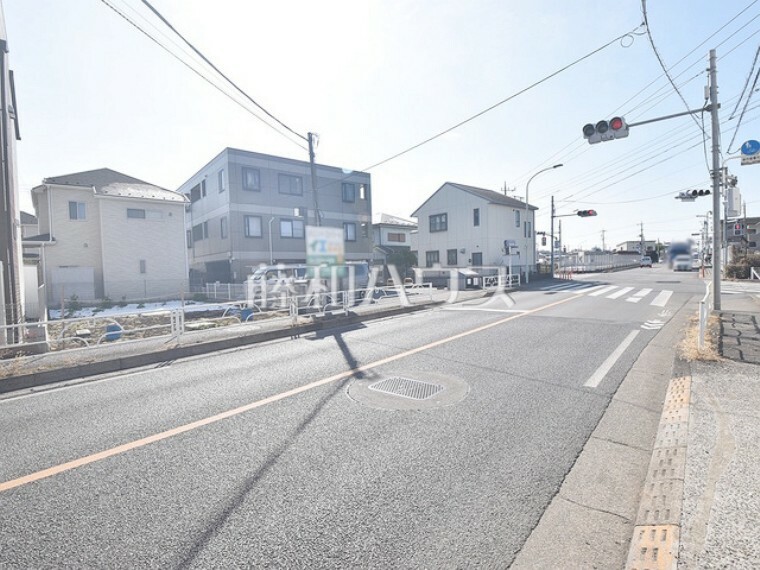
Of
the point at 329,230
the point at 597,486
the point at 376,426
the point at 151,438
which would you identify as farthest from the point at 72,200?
the point at 597,486

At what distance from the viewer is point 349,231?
31359 mm

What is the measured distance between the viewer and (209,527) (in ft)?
8.55

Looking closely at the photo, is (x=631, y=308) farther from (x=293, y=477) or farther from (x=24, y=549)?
(x=24, y=549)

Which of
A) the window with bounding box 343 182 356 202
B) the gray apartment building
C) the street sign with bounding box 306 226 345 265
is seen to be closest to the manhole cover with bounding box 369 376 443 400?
the street sign with bounding box 306 226 345 265

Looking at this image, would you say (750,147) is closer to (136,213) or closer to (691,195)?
(691,195)

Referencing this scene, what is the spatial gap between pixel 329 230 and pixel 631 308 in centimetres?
1940

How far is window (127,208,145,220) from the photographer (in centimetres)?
2402

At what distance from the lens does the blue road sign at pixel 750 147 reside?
380 inches

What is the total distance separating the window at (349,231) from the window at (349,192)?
79.3 inches

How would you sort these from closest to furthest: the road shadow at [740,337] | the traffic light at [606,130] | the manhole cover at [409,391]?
1. the manhole cover at [409,391]
2. the road shadow at [740,337]
3. the traffic light at [606,130]

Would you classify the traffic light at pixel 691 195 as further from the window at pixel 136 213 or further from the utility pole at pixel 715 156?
the window at pixel 136 213

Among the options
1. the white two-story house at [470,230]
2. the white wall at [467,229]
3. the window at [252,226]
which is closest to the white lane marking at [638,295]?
the white two-story house at [470,230]

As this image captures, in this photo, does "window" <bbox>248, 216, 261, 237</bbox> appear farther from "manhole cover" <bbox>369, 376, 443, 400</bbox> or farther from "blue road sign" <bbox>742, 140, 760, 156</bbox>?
"blue road sign" <bbox>742, 140, 760, 156</bbox>

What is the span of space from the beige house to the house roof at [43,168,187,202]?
0.17 ft
